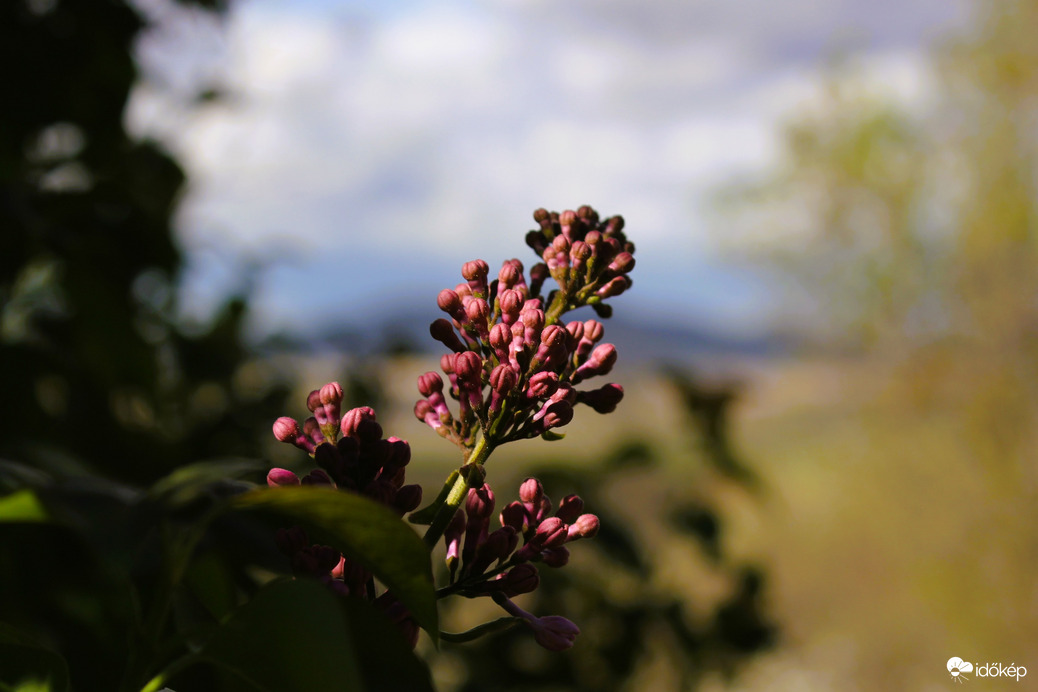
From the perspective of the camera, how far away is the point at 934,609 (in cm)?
746

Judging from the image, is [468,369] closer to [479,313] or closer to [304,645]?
[479,313]

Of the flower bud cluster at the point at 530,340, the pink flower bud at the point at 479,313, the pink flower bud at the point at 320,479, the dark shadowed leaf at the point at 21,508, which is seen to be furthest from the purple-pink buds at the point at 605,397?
the dark shadowed leaf at the point at 21,508

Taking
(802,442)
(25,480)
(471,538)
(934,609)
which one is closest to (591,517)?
(471,538)

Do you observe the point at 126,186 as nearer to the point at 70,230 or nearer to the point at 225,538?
the point at 70,230

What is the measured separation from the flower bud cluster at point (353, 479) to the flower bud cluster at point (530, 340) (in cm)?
7

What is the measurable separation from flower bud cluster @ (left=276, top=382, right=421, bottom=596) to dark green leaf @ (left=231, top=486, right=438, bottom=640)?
67mm

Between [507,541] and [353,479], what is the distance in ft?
0.37

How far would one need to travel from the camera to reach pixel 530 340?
58cm

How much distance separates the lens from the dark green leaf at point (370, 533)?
1.37 feet

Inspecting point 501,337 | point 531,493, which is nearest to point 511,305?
point 501,337

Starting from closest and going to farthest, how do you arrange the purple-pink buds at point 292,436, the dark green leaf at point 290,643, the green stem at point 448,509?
the dark green leaf at point 290,643 < the green stem at point 448,509 < the purple-pink buds at point 292,436

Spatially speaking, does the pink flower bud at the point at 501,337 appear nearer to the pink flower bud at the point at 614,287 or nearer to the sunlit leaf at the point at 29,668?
the pink flower bud at the point at 614,287

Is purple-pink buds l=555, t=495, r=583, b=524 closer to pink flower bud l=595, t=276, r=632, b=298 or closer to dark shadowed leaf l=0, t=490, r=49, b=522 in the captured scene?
pink flower bud l=595, t=276, r=632, b=298

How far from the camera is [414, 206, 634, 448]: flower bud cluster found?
0.58m
